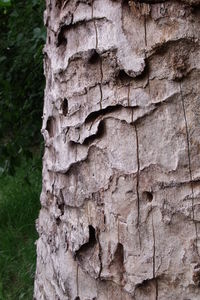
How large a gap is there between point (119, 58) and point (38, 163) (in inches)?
94.1

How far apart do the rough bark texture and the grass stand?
212 centimetres

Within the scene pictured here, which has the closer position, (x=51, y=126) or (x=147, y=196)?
(x=147, y=196)

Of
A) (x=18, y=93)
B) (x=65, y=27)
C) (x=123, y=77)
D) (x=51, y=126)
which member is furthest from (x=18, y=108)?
(x=123, y=77)

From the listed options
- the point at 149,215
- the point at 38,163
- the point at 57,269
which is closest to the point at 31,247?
the point at 38,163

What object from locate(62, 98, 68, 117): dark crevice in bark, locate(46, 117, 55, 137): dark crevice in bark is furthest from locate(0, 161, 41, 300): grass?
locate(62, 98, 68, 117): dark crevice in bark

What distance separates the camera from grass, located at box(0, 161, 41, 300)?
10.8ft

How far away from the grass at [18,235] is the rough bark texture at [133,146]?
212 cm

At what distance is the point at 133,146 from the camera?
106cm

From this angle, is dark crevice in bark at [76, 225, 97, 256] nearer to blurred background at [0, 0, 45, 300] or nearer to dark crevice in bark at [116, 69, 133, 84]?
dark crevice in bark at [116, 69, 133, 84]

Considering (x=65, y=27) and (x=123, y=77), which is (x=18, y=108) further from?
(x=123, y=77)

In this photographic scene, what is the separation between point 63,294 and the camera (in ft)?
3.99

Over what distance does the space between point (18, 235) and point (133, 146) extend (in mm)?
2927

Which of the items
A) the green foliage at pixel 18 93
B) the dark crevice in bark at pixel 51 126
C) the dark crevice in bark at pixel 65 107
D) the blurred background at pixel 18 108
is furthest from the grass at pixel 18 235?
the dark crevice in bark at pixel 65 107

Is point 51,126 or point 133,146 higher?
point 51,126
